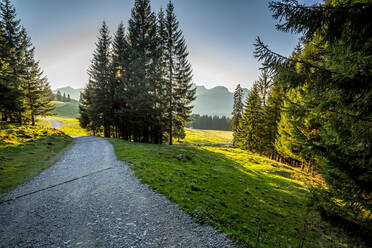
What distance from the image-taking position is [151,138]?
23844 millimetres

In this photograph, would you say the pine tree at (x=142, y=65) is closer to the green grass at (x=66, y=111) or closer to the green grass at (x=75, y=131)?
the green grass at (x=75, y=131)

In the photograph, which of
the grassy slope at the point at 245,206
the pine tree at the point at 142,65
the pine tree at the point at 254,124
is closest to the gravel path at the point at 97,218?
the grassy slope at the point at 245,206

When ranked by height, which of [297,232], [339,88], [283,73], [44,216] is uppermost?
[283,73]

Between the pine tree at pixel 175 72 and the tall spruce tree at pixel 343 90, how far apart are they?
739 inches

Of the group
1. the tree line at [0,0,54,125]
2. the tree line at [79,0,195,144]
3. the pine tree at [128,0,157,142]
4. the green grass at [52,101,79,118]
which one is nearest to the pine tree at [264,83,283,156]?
the tree line at [79,0,195,144]

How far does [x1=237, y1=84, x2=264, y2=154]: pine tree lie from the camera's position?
2802cm

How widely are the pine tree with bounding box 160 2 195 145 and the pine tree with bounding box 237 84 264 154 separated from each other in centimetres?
1422

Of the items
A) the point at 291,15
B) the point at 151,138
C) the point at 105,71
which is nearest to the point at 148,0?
the point at 105,71

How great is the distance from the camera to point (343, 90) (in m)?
2.92

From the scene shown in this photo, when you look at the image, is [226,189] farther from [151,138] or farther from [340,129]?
[151,138]

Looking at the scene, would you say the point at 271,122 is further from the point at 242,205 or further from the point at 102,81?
the point at 102,81

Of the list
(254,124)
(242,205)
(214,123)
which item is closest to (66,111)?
(214,123)

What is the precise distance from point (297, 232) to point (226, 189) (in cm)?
363

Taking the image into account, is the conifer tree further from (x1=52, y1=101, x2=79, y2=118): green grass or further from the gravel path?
(x1=52, y1=101, x2=79, y2=118): green grass
